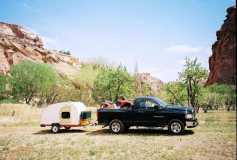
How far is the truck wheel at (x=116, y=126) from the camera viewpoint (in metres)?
17.8

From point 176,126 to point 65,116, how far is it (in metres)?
7.77

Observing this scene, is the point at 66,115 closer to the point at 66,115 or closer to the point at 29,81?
the point at 66,115

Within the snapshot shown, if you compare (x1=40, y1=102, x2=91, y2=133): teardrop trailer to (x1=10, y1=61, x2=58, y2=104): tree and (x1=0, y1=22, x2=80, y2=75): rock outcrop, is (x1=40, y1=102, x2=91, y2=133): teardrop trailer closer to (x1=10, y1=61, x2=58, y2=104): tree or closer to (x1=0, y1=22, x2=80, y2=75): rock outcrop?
(x1=10, y1=61, x2=58, y2=104): tree

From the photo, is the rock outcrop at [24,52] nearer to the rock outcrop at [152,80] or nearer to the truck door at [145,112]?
the rock outcrop at [152,80]

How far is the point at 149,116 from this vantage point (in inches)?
673

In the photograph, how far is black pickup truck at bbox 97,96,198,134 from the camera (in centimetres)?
1644

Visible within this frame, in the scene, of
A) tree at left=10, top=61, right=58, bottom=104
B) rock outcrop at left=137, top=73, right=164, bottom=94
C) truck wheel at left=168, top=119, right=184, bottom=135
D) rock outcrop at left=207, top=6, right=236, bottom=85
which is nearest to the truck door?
truck wheel at left=168, top=119, right=184, bottom=135

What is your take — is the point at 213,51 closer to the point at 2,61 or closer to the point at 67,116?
the point at 2,61

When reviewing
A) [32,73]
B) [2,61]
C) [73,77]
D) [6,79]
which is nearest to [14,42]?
[2,61]

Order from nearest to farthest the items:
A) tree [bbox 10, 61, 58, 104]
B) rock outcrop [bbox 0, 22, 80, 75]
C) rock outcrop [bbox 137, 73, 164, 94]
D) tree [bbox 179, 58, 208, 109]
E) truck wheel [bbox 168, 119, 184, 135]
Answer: truck wheel [bbox 168, 119, 184, 135]
tree [bbox 179, 58, 208, 109]
tree [bbox 10, 61, 58, 104]
rock outcrop [bbox 0, 22, 80, 75]
rock outcrop [bbox 137, 73, 164, 94]

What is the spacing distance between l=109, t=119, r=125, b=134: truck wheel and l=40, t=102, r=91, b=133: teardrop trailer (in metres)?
2.56

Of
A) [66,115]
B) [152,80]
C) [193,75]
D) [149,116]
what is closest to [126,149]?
[149,116]

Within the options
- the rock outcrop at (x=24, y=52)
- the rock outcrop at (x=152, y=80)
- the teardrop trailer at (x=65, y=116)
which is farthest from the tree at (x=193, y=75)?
the rock outcrop at (x=152, y=80)

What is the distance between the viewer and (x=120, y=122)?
58.4 ft
